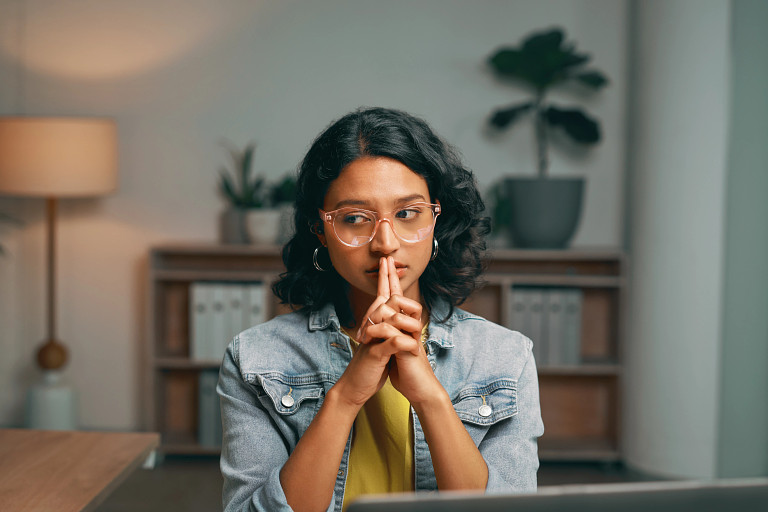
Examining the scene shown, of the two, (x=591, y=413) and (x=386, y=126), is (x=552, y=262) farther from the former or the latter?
(x=386, y=126)

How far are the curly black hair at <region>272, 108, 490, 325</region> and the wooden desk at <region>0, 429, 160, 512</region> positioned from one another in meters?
0.52

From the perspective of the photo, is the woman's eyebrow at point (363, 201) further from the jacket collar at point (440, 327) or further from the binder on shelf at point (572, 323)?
the binder on shelf at point (572, 323)

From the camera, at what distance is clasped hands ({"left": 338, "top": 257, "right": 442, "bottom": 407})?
110 cm

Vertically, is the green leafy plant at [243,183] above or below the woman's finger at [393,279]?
above

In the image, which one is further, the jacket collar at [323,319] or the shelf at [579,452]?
the shelf at [579,452]

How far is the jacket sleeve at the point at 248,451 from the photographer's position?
115cm

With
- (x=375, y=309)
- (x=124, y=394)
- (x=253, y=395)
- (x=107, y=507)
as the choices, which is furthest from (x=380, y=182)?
(x=124, y=394)

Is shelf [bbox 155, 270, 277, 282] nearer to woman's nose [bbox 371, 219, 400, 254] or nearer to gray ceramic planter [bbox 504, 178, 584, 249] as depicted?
gray ceramic planter [bbox 504, 178, 584, 249]

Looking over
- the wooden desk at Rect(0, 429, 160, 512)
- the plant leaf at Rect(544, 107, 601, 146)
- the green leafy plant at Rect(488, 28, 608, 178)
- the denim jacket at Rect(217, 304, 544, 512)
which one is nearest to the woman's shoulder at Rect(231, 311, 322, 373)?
the denim jacket at Rect(217, 304, 544, 512)

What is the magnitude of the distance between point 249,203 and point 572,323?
1652 millimetres

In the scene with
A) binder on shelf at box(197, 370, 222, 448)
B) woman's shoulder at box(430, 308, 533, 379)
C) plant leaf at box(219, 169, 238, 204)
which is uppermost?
plant leaf at box(219, 169, 238, 204)

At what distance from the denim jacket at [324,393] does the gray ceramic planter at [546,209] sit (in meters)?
2.22

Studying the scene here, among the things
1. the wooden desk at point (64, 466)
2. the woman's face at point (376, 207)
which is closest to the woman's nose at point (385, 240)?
the woman's face at point (376, 207)

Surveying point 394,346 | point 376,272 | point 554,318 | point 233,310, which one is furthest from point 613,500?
point 233,310
